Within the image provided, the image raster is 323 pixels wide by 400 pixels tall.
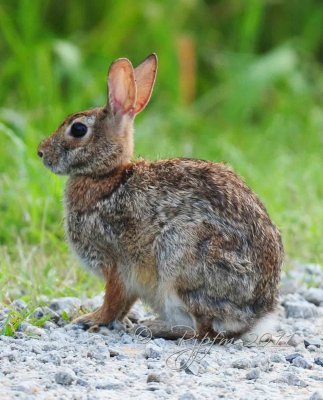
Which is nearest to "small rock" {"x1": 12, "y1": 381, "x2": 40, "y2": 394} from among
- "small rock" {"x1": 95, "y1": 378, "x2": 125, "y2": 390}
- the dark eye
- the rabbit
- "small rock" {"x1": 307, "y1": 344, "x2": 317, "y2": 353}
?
"small rock" {"x1": 95, "y1": 378, "x2": 125, "y2": 390}

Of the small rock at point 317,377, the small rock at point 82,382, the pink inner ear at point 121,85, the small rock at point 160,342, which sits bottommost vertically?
the small rock at point 82,382

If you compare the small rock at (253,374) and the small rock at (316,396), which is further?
the small rock at (253,374)

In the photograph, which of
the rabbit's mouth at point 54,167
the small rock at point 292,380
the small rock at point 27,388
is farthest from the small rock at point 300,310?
the small rock at point 27,388

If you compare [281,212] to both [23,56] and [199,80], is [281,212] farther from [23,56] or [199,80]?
[199,80]

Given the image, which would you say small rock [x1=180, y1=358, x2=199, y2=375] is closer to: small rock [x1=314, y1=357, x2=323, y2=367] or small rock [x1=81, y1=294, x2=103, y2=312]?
small rock [x1=314, y1=357, x2=323, y2=367]

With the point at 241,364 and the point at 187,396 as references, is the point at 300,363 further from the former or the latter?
the point at 187,396

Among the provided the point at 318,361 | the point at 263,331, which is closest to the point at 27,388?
the point at 318,361

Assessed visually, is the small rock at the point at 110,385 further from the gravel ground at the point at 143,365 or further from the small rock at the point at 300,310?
the small rock at the point at 300,310
